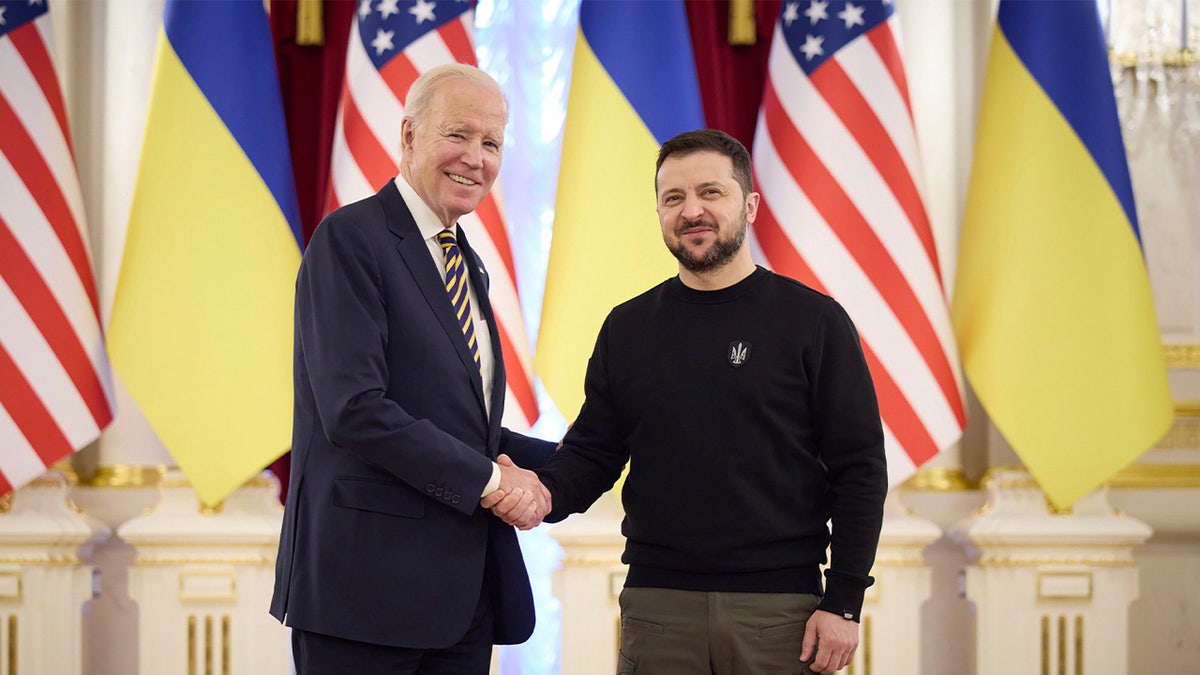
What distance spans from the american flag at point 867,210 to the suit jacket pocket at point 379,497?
6.52ft

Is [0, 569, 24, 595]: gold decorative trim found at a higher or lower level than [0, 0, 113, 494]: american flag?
lower

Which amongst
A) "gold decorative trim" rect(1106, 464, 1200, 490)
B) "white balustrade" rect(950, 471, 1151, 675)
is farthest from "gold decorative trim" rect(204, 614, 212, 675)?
"gold decorative trim" rect(1106, 464, 1200, 490)

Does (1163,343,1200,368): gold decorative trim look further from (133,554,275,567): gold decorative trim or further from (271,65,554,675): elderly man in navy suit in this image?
(133,554,275,567): gold decorative trim

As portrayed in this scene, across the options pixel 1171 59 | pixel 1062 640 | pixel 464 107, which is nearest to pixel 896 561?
pixel 1062 640

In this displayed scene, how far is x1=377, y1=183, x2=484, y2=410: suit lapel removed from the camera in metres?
2.26

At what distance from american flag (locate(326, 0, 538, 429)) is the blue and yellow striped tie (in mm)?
1386

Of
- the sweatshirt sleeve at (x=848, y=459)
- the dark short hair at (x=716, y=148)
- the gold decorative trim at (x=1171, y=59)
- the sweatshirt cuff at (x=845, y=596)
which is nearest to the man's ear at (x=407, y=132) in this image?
the dark short hair at (x=716, y=148)

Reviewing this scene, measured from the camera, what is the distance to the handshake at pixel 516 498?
2.24 m

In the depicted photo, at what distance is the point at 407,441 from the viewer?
2.11m

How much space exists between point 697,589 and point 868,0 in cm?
248

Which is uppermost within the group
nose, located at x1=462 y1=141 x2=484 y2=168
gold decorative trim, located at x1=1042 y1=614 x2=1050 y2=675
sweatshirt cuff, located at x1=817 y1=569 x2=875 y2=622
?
nose, located at x1=462 y1=141 x2=484 y2=168

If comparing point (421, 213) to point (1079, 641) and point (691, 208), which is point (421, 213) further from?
point (1079, 641)

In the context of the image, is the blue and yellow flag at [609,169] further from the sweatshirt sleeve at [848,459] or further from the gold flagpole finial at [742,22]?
the sweatshirt sleeve at [848,459]

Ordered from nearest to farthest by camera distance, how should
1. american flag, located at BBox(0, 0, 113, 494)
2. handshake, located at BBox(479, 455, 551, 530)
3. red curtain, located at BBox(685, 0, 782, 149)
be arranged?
handshake, located at BBox(479, 455, 551, 530), american flag, located at BBox(0, 0, 113, 494), red curtain, located at BBox(685, 0, 782, 149)
